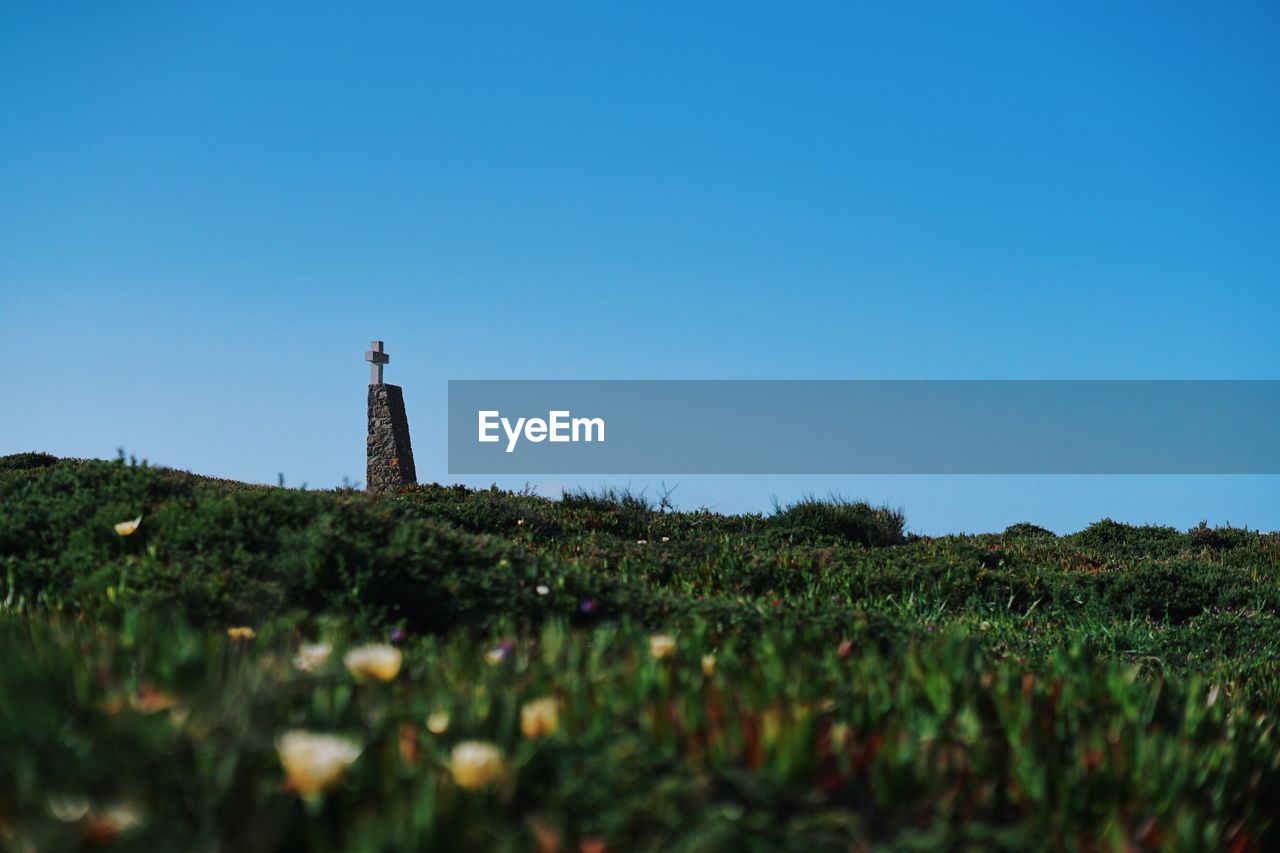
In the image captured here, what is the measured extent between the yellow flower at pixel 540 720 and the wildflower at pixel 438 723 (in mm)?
201

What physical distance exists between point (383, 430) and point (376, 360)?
1.78 meters

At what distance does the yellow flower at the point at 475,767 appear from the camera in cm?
242

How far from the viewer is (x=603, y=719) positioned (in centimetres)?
282

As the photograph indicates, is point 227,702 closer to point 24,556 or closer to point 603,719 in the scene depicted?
point 603,719

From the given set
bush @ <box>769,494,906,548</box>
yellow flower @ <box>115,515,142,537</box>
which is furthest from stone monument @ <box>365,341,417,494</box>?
yellow flower @ <box>115,515,142,537</box>

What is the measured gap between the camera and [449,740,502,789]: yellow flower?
2.42m

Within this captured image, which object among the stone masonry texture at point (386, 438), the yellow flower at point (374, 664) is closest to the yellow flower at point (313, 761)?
the yellow flower at point (374, 664)

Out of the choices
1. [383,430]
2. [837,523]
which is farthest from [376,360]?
[837,523]

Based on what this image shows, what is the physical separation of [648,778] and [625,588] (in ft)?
13.0

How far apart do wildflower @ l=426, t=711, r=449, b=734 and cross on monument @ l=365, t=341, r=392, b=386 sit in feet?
83.7

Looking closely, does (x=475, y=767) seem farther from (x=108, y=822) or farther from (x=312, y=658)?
(x=312, y=658)

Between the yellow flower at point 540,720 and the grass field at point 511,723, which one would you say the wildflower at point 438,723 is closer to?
the grass field at point 511,723

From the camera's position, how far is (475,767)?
2.42 metres

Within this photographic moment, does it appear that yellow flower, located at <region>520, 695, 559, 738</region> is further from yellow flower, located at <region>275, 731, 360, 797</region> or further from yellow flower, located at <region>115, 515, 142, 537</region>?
yellow flower, located at <region>115, 515, 142, 537</region>
